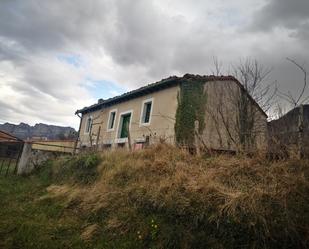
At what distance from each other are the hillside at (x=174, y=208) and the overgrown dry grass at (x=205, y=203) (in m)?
0.01

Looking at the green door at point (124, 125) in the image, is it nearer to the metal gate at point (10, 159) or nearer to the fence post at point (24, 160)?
the metal gate at point (10, 159)

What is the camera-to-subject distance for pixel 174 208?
4.34m

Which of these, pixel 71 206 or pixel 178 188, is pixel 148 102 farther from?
Answer: pixel 178 188

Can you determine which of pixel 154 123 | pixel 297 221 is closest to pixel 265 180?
pixel 297 221

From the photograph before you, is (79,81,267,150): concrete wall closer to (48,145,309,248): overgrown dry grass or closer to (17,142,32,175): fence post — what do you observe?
(17,142,32,175): fence post

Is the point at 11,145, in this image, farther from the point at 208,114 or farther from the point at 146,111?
the point at 208,114

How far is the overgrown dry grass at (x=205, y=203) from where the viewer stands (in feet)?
11.1

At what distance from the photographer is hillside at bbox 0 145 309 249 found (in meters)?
3.46

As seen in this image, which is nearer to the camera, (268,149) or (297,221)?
(297,221)

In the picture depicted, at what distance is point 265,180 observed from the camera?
4.20 metres

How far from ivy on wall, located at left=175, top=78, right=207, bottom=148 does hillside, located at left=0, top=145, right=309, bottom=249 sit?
5.66 meters

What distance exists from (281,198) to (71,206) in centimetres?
466

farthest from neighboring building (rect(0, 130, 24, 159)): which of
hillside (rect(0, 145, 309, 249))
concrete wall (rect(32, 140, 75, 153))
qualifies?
hillside (rect(0, 145, 309, 249))

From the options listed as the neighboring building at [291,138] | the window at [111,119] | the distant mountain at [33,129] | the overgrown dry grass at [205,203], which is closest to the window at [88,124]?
the window at [111,119]
